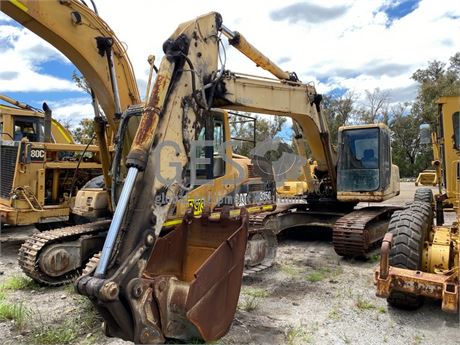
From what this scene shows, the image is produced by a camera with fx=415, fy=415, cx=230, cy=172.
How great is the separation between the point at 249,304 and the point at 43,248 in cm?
298

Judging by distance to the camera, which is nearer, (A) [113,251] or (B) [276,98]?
(A) [113,251]

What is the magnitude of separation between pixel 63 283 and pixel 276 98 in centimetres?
397

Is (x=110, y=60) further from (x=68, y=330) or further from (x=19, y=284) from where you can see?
(x=68, y=330)

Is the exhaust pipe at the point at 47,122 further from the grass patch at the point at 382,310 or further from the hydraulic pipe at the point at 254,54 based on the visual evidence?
the grass patch at the point at 382,310

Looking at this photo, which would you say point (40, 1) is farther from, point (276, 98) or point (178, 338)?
point (178, 338)

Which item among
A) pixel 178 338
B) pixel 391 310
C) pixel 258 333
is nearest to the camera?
pixel 178 338

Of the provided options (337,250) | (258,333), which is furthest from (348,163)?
(258,333)

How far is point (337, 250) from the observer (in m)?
6.89

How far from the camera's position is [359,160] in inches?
303

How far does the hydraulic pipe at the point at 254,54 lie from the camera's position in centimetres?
525

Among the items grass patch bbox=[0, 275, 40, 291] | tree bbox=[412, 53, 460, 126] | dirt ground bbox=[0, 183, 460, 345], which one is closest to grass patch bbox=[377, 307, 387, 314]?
dirt ground bbox=[0, 183, 460, 345]

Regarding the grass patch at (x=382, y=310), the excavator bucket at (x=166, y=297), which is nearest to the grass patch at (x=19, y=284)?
the excavator bucket at (x=166, y=297)

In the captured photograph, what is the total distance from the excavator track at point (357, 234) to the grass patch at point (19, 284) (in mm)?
4605

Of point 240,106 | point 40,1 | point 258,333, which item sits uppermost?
point 40,1
